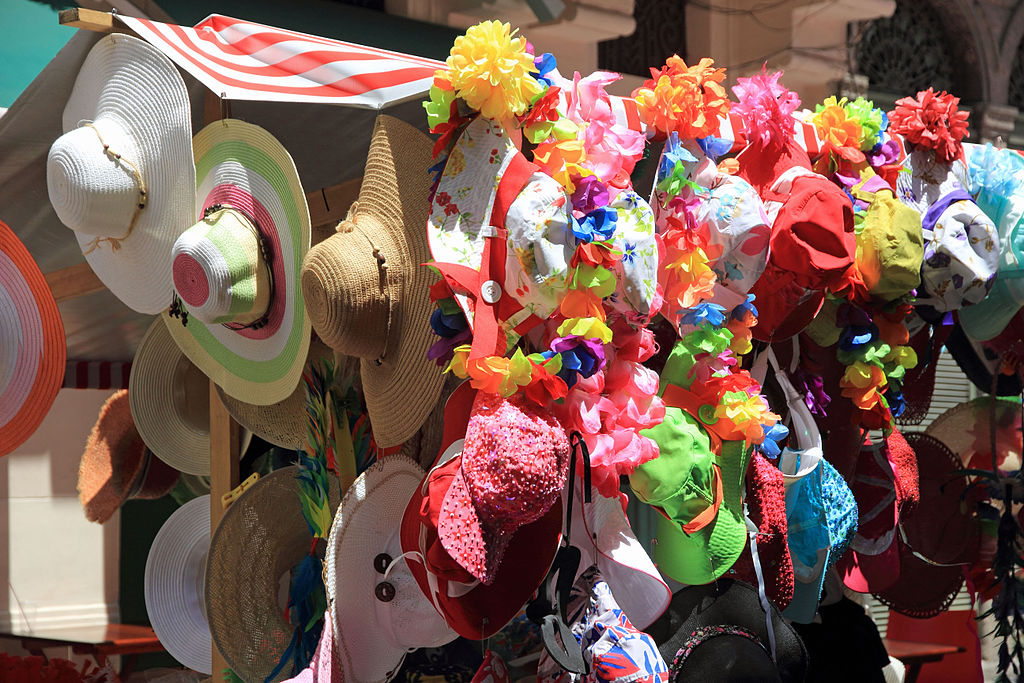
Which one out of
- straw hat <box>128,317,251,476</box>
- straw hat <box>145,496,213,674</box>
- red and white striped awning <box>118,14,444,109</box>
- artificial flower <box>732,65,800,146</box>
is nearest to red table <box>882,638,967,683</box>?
artificial flower <box>732,65,800,146</box>

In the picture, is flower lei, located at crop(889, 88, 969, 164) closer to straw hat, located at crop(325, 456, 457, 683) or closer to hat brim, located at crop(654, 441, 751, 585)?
hat brim, located at crop(654, 441, 751, 585)

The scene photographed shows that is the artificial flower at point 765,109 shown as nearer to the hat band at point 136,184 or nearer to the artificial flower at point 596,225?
the artificial flower at point 596,225

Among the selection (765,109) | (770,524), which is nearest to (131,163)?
(765,109)

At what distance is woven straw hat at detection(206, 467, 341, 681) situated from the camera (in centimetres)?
281

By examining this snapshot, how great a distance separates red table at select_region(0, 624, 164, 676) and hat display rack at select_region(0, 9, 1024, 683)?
3.47 ft

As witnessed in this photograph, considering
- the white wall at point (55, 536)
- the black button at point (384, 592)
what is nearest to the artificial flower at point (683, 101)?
the black button at point (384, 592)

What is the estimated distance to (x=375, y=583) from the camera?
242cm

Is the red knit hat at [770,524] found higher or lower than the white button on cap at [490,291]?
lower

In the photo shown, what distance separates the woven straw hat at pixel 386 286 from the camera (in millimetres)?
2230

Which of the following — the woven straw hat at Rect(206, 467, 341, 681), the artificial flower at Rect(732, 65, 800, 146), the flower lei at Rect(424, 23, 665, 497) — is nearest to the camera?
the flower lei at Rect(424, 23, 665, 497)

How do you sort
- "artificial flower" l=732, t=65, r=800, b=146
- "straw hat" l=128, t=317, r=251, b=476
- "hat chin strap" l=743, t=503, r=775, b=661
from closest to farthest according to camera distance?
"hat chin strap" l=743, t=503, r=775, b=661, "artificial flower" l=732, t=65, r=800, b=146, "straw hat" l=128, t=317, r=251, b=476

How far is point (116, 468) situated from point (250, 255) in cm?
188

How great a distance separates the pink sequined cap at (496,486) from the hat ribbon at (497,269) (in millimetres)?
191

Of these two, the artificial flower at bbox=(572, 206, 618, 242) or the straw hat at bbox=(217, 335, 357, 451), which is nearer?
the artificial flower at bbox=(572, 206, 618, 242)
